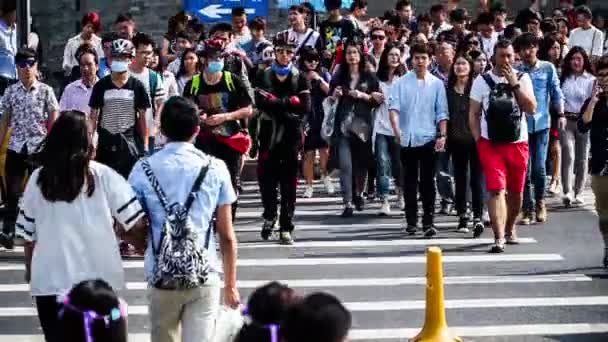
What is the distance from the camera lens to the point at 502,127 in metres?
13.0

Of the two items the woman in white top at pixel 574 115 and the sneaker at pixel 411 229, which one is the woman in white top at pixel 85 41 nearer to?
the sneaker at pixel 411 229

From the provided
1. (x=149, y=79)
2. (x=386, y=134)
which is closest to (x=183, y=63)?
(x=149, y=79)

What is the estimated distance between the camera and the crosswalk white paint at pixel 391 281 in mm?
12102

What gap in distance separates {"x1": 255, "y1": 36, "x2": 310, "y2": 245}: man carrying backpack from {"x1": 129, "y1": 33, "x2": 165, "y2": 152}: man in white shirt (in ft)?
3.09

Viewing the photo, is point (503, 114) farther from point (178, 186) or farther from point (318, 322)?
point (318, 322)

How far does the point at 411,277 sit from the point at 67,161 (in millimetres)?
5749

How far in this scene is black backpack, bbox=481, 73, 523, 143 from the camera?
13.0 meters

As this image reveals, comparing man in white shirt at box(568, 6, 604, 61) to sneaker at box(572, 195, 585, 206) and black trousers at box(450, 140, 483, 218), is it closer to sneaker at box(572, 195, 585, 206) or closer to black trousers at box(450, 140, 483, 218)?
sneaker at box(572, 195, 585, 206)

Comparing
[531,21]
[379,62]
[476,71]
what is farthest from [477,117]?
[531,21]

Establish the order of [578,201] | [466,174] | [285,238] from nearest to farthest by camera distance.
A: [285,238]
[466,174]
[578,201]

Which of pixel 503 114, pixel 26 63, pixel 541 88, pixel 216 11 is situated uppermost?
pixel 216 11

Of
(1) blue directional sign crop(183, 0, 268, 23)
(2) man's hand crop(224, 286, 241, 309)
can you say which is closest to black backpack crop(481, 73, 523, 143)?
(2) man's hand crop(224, 286, 241, 309)

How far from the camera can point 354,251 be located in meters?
13.7

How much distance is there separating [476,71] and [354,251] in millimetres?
2380
